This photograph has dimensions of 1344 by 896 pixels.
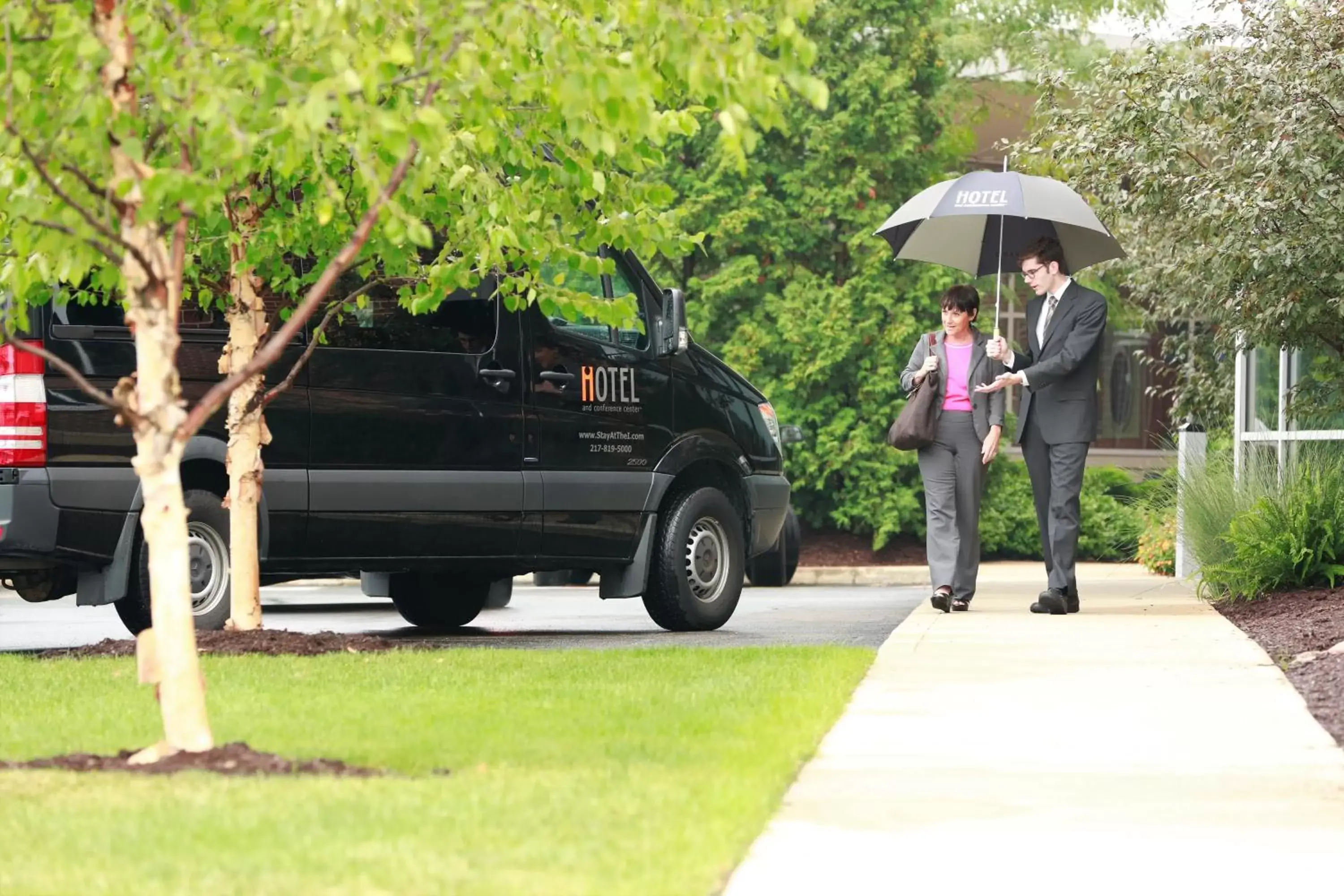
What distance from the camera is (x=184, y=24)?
6.18 meters

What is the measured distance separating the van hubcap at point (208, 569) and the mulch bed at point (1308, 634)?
5.02 meters

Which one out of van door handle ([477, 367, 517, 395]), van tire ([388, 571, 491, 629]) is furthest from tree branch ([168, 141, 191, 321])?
van tire ([388, 571, 491, 629])

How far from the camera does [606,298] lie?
38.2 ft

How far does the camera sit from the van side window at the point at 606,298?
1171 cm

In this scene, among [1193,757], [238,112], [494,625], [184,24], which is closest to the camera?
[238,112]

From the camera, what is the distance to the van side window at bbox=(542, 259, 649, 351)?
11711 mm

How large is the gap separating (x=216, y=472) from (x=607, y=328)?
7.97ft

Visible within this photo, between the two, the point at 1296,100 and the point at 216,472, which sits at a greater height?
the point at 1296,100

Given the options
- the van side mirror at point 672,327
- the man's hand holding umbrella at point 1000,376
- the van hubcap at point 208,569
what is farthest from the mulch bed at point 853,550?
the van hubcap at point 208,569

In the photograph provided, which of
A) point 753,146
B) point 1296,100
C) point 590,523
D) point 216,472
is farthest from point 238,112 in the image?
point 1296,100

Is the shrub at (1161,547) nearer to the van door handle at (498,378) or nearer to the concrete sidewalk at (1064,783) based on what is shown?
the van door handle at (498,378)

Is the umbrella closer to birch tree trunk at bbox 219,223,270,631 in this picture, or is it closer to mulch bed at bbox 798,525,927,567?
birch tree trunk at bbox 219,223,270,631

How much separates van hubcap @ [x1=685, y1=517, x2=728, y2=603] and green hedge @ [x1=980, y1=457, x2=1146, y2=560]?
12.5m

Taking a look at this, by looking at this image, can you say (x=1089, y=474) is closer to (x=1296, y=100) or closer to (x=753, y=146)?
(x=1296, y=100)
